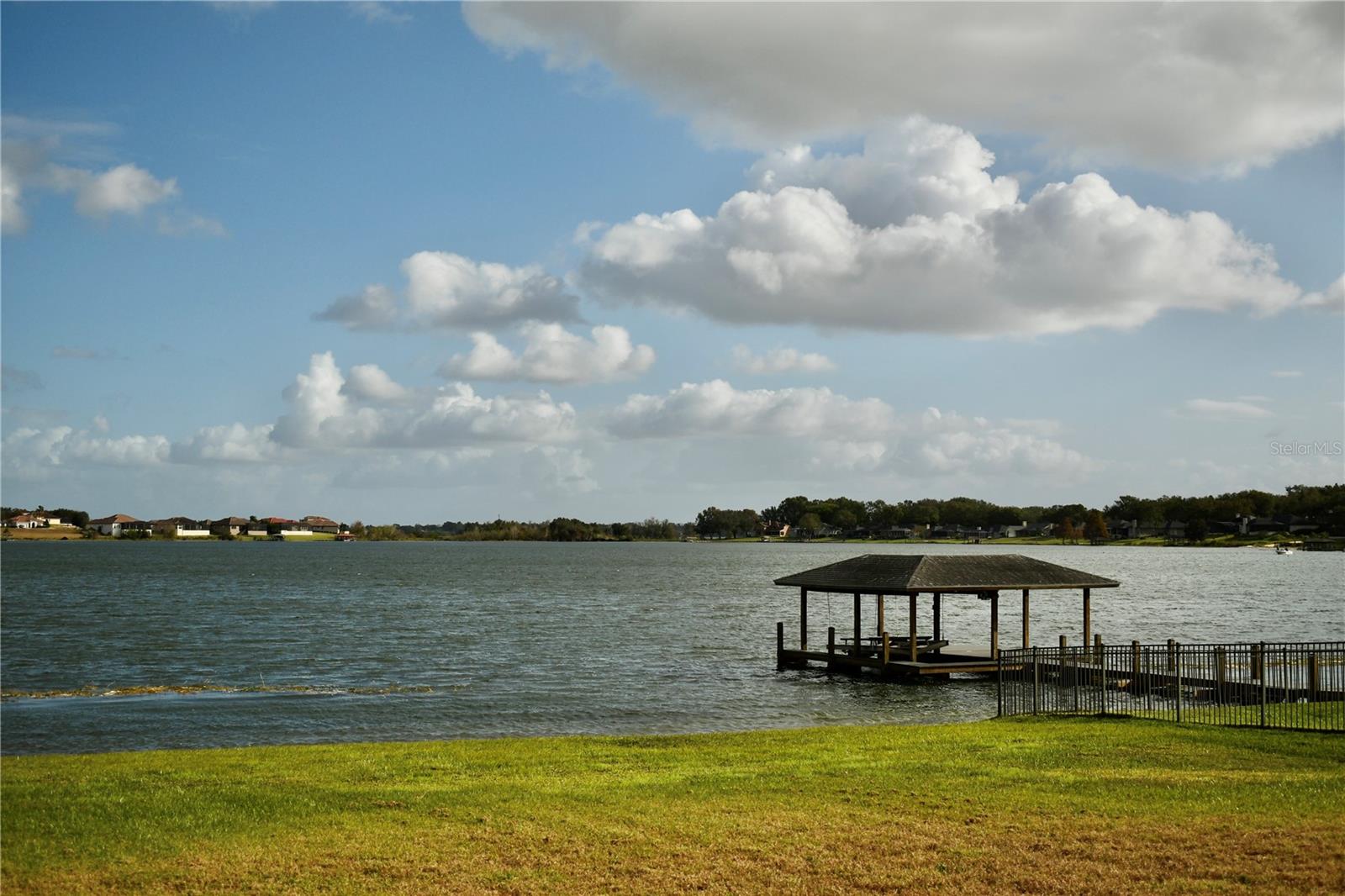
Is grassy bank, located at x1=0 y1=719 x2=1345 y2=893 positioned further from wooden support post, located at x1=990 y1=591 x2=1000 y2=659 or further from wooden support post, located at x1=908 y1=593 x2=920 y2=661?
wooden support post, located at x1=990 y1=591 x2=1000 y2=659

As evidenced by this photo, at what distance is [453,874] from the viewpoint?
35.6 ft

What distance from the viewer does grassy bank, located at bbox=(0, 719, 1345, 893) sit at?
10.7 metres

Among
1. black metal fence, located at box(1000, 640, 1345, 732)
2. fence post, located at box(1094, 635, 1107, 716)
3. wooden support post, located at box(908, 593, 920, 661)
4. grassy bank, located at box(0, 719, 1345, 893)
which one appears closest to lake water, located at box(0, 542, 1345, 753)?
wooden support post, located at box(908, 593, 920, 661)

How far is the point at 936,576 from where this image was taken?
132 feet

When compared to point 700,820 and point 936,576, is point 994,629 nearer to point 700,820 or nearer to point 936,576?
point 936,576

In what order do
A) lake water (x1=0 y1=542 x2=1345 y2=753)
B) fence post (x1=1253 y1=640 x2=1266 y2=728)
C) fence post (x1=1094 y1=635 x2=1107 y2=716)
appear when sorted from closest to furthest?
fence post (x1=1253 y1=640 x2=1266 y2=728), fence post (x1=1094 y1=635 x2=1107 y2=716), lake water (x1=0 y1=542 x2=1345 y2=753)

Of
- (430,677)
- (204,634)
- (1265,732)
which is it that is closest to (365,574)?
(204,634)

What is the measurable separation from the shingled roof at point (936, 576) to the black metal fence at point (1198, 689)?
4.41m

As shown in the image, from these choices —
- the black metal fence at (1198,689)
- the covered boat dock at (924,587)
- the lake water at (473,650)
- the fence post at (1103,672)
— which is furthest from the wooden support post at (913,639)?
the fence post at (1103,672)

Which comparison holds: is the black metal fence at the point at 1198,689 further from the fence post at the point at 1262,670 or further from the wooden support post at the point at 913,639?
the wooden support post at the point at 913,639

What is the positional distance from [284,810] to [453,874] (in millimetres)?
3708

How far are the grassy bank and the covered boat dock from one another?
20.4 m

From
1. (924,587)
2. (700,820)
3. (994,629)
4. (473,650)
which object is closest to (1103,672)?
(924,587)

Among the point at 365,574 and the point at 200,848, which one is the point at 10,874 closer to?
the point at 200,848
